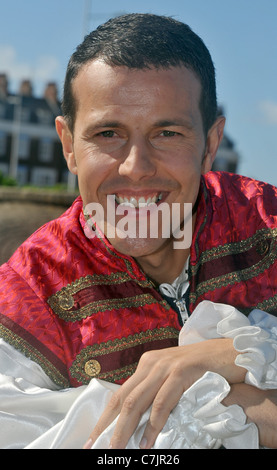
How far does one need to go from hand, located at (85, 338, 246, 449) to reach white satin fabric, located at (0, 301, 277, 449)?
1.0 inches

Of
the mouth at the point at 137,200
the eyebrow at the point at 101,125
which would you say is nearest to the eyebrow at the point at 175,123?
the eyebrow at the point at 101,125

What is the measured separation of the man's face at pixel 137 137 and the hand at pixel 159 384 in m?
0.40

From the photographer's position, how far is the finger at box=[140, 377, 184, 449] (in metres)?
1.56

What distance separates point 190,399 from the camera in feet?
5.18

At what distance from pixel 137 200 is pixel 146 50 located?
442mm

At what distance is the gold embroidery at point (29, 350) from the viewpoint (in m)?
1.91

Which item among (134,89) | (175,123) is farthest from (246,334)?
(134,89)

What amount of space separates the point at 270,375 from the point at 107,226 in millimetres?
676

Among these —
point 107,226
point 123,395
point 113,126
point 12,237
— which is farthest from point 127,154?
point 12,237

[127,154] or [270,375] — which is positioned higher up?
[127,154]

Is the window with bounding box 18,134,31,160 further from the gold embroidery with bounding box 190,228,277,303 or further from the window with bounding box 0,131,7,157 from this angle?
the gold embroidery with bounding box 190,228,277,303

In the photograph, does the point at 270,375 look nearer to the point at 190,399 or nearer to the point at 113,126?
the point at 190,399

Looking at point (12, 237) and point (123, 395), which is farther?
point (12, 237)
